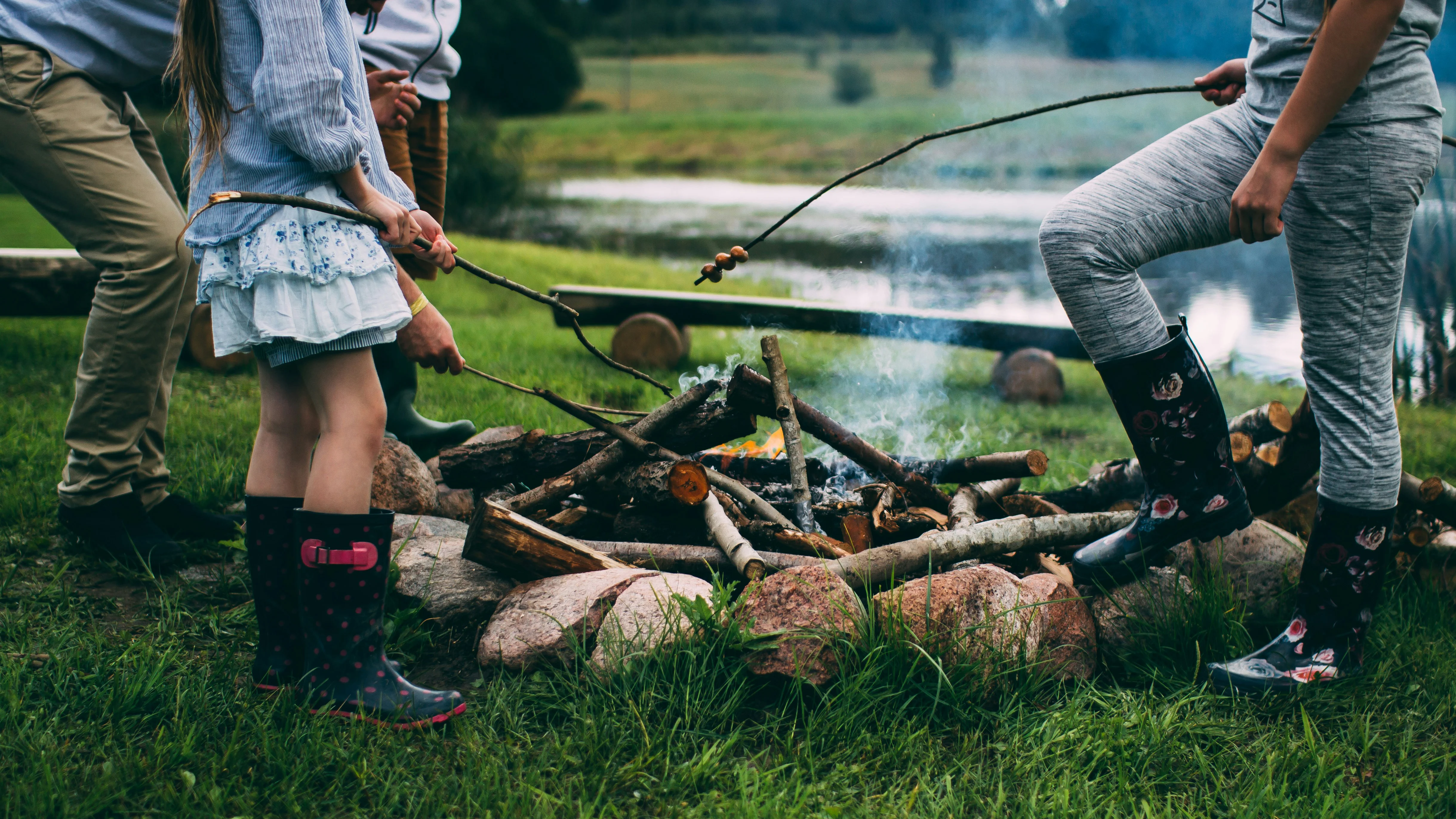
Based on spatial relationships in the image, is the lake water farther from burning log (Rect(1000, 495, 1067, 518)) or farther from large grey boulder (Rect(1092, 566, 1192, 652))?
large grey boulder (Rect(1092, 566, 1192, 652))

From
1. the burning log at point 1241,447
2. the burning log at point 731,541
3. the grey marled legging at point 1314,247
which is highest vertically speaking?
the grey marled legging at point 1314,247

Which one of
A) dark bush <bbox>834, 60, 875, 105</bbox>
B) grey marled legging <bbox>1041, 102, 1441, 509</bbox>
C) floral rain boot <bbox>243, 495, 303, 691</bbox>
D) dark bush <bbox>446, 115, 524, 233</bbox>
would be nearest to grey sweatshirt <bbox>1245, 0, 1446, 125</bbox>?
grey marled legging <bbox>1041, 102, 1441, 509</bbox>

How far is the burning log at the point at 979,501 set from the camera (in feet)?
8.75

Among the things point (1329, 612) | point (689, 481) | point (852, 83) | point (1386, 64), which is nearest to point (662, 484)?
point (689, 481)

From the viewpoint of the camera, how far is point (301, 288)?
182cm

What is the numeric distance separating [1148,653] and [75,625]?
258cm

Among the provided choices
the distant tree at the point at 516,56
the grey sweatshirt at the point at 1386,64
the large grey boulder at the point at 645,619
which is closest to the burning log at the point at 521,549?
the large grey boulder at the point at 645,619

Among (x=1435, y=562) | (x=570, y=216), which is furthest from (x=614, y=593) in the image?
(x=570, y=216)

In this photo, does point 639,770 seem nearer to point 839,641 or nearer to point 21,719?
point 839,641

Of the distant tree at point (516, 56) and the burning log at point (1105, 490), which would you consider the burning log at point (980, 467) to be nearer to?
the burning log at point (1105, 490)

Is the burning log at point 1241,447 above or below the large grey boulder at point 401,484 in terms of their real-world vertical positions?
above

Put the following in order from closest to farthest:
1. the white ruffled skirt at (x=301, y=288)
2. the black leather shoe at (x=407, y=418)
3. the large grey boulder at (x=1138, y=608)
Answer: the white ruffled skirt at (x=301, y=288)
the large grey boulder at (x=1138, y=608)
the black leather shoe at (x=407, y=418)

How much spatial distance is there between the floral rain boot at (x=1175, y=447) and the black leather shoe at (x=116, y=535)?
8.40ft

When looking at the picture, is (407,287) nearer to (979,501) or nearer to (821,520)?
(821,520)
